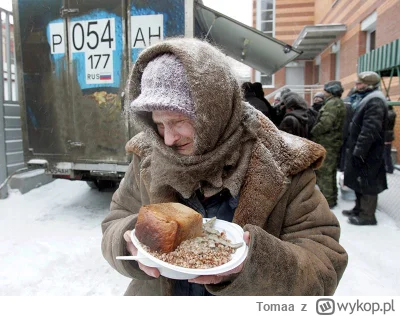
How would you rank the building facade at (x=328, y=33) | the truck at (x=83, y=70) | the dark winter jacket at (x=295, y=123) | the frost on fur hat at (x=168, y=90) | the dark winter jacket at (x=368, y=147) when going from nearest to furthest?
the frost on fur hat at (x=168, y=90)
the truck at (x=83, y=70)
the dark winter jacket at (x=368, y=147)
the dark winter jacket at (x=295, y=123)
the building facade at (x=328, y=33)

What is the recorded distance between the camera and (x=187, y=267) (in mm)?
1027

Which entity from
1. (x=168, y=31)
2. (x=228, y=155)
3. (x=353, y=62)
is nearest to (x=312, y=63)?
(x=353, y=62)

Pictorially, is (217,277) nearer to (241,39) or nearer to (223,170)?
(223,170)

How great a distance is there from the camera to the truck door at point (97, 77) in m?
4.22

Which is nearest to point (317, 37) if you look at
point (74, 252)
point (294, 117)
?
point (294, 117)

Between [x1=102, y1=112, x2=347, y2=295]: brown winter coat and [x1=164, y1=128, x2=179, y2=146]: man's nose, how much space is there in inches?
7.8

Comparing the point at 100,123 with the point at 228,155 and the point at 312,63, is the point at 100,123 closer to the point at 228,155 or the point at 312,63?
the point at 228,155

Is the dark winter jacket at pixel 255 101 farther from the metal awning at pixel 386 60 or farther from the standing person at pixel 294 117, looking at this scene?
the metal awning at pixel 386 60

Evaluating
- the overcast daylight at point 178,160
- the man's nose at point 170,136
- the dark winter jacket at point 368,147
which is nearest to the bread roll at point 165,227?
the overcast daylight at point 178,160

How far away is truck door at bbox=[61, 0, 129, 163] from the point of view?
422 centimetres

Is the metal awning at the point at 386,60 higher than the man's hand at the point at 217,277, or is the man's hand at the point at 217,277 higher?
the metal awning at the point at 386,60

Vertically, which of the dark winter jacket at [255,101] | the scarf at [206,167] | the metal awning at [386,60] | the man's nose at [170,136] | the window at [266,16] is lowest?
the scarf at [206,167]

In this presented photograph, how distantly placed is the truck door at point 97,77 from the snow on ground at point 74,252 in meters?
1.01

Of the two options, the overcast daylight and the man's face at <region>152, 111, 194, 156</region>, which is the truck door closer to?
the overcast daylight
